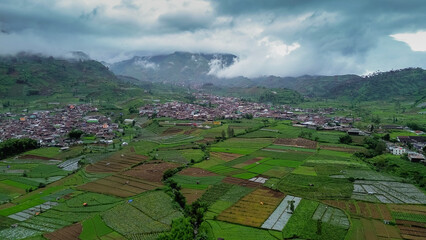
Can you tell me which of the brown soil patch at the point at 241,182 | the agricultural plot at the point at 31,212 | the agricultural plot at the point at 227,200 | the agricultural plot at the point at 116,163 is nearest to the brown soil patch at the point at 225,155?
the brown soil patch at the point at 241,182

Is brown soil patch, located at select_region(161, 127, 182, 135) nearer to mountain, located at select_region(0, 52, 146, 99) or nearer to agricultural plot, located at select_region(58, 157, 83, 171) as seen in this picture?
agricultural plot, located at select_region(58, 157, 83, 171)

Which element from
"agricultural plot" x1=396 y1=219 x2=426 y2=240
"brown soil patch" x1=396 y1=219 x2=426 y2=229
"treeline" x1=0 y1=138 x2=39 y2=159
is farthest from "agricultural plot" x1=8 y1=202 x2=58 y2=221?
"brown soil patch" x1=396 y1=219 x2=426 y2=229

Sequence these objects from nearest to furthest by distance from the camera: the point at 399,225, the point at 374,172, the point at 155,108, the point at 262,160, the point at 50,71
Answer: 1. the point at 399,225
2. the point at 374,172
3. the point at 262,160
4. the point at 155,108
5. the point at 50,71

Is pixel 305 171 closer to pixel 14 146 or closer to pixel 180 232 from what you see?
pixel 180 232

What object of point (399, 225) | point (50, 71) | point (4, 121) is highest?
point (50, 71)

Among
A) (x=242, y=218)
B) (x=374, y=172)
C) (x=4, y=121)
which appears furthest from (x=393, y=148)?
(x=4, y=121)

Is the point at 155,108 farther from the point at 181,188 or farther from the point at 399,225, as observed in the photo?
the point at 399,225
